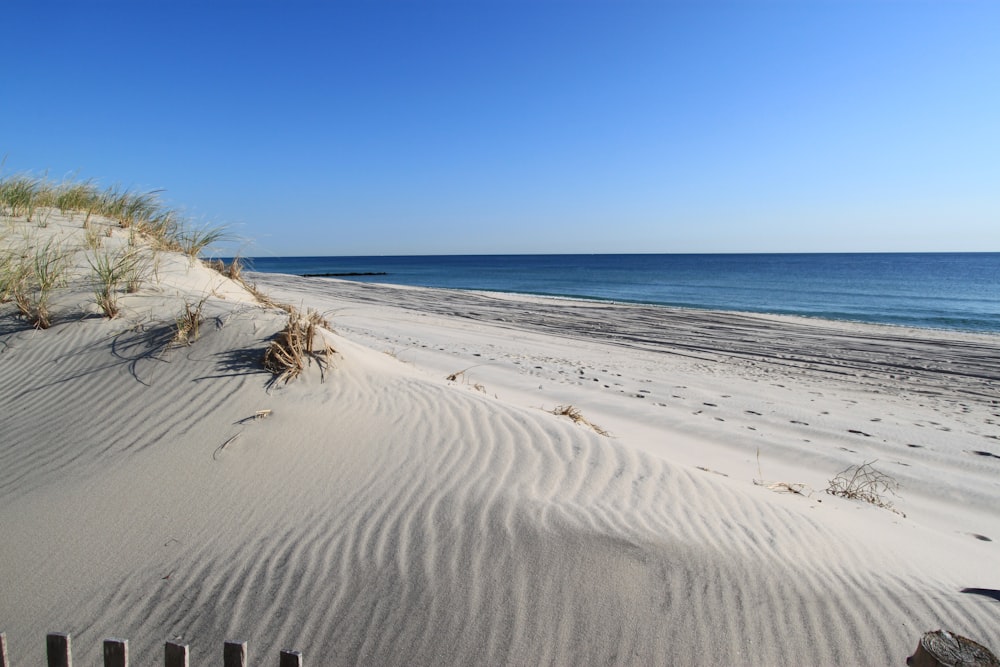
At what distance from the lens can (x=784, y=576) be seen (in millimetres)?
2596

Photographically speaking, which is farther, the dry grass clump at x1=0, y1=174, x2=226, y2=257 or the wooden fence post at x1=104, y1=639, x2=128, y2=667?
the dry grass clump at x1=0, y1=174, x2=226, y2=257

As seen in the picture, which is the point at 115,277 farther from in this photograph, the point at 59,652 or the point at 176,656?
A: the point at 176,656

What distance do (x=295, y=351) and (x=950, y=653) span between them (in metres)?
4.19

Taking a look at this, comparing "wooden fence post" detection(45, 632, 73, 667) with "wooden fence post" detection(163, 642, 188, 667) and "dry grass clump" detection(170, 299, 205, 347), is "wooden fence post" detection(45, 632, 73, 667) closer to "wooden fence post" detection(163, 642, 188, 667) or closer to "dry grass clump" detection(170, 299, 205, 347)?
"wooden fence post" detection(163, 642, 188, 667)

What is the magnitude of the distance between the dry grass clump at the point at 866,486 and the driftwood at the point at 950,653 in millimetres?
3179

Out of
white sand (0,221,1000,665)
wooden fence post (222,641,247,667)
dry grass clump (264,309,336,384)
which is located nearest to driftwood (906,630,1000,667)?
white sand (0,221,1000,665)

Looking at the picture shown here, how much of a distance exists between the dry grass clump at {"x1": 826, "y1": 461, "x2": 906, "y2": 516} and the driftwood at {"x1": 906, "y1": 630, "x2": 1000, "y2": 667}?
3179 millimetres

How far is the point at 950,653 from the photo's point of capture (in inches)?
59.1

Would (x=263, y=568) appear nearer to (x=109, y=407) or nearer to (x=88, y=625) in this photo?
(x=88, y=625)

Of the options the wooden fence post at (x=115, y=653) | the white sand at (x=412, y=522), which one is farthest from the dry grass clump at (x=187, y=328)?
the wooden fence post at (x=115, y=653)

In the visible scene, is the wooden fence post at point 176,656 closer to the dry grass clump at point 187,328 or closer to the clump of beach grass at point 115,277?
the dry grass clump at point 187,328

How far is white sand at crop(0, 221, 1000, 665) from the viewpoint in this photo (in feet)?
7.68

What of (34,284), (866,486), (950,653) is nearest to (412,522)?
(950,653)

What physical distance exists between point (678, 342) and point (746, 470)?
306 inches
